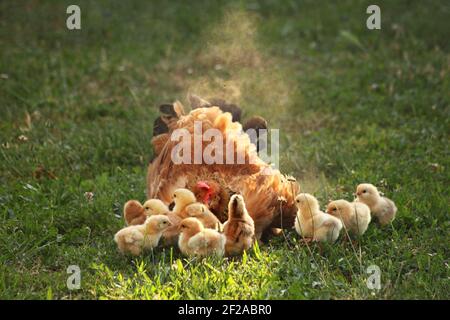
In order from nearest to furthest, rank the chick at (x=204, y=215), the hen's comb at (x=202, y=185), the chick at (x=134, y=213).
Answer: the chick at (x=204, y=215) < the hen's comb at (x=202, y=185) < the chick at (x=134, y=213)

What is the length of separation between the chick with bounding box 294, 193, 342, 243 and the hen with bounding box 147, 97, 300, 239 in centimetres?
19

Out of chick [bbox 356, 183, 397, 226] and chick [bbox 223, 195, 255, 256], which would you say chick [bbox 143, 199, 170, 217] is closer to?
chick [bbox 223, 195, 255, 256]

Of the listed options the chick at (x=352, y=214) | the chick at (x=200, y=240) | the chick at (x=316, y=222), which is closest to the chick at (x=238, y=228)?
the chick at (x=200, y=240)

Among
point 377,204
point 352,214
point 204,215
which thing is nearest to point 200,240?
point 204,215

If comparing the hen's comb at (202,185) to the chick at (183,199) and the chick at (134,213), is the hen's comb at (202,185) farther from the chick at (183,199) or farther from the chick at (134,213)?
the chick at (134,213)

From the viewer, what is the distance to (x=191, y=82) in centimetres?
889

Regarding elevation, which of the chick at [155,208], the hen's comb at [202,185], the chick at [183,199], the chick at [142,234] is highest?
the hen's comb at [202,185]

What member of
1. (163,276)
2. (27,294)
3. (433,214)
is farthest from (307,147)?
(27,294)

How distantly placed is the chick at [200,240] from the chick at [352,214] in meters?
0.83

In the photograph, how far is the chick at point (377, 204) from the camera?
5336 mm

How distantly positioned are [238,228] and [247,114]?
3.35 m

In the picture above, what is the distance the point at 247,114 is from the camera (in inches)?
314

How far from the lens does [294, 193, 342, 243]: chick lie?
4.93 m

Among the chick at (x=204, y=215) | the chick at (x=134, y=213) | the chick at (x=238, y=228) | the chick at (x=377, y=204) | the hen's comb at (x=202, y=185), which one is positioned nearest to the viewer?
the chick at (x=238, y=228)
